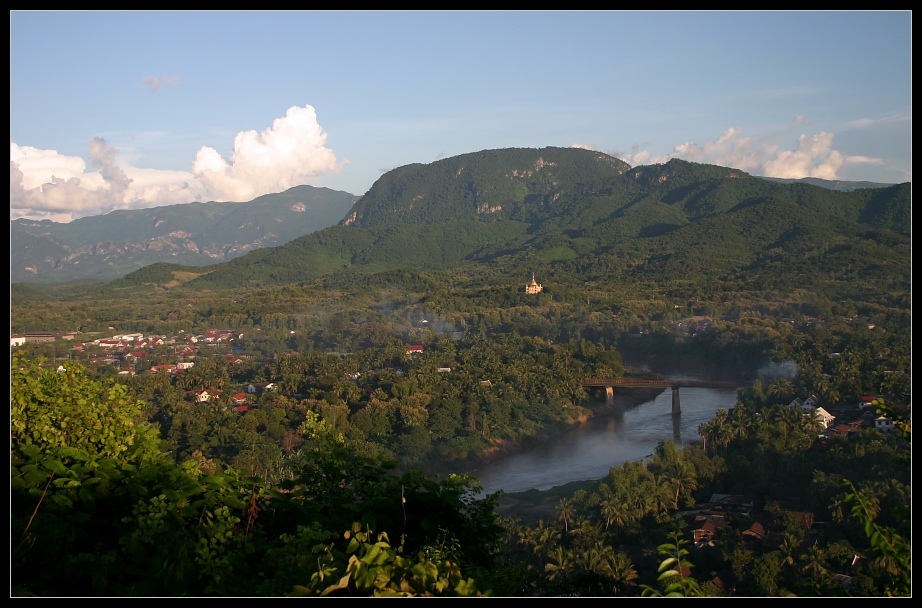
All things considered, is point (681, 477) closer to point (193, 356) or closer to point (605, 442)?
point (605, 442)

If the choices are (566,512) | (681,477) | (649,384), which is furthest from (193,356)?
(681,477)

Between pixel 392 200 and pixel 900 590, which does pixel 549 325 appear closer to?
pixel 900 590

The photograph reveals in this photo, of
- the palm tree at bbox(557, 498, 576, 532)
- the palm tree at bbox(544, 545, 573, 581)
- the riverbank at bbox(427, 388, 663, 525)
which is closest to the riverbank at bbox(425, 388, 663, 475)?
the riverbank at bbox(427, 388, 663, 525)

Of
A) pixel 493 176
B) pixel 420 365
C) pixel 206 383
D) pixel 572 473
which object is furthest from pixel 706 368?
pixel 493 176

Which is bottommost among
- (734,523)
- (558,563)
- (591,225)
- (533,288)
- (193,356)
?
(558,563)

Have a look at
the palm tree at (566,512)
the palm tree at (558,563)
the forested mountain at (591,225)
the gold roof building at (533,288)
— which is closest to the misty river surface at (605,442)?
the palm tree at (566,512)

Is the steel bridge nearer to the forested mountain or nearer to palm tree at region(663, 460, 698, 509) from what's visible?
palm tree at region(663, 460, 698, 509)
